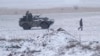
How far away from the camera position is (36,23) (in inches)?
1337

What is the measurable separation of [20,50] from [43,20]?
16.8 meters

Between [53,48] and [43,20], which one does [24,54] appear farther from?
[43,20]

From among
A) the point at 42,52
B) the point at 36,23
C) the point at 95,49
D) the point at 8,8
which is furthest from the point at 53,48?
the point at 8,8

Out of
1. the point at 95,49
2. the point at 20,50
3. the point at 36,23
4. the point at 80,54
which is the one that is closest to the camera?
the point at 80,54

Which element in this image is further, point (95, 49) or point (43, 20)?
point (43, 20)

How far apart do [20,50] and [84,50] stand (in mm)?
3143

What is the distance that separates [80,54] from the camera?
15.1 metres

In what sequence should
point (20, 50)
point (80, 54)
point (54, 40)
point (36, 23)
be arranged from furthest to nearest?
point (36, 23) → point (54, 40) → point (20, 50) → point (80, 54)

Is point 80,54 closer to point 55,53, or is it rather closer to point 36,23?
point 55,53

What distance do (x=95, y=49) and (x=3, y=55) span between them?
394 cm

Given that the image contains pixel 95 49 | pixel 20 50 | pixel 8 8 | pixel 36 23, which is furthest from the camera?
pixel 8 8

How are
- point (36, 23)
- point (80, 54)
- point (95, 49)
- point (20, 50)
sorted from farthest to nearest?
point (36, 23), point (20, 50), point (95, 49), point (80, 54)

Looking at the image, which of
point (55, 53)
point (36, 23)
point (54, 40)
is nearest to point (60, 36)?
point (54, 40)

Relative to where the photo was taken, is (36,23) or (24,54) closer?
(24,54)
